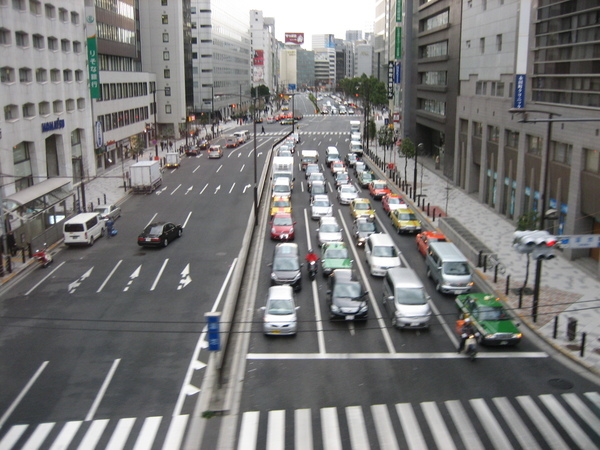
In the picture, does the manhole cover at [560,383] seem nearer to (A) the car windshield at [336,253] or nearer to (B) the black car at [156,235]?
(A) the car windshield at [336,253]

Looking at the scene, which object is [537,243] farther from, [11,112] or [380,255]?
[11,112]

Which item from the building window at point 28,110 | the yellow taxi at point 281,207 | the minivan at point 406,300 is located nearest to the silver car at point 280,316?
the minivan at point 406,300

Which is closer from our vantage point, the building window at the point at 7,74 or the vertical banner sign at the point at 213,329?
the vertical banner sign at the point at 213,329

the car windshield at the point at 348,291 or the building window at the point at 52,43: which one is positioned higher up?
the building window at the point at 52,43

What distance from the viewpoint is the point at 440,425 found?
16.4 metres

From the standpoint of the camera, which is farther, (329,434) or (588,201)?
(588,201)

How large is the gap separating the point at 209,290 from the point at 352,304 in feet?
25.1

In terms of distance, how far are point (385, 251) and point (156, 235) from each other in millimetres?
13752

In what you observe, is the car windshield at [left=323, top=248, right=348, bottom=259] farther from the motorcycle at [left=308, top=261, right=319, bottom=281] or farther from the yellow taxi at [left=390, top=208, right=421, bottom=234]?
the yellow taxi at [left=390, top=208, right=421, bottom=234]

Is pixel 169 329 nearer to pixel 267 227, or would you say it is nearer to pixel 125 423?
pixel 125 423

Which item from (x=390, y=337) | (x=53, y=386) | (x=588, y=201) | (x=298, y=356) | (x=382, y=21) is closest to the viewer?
(x=53, y=386)

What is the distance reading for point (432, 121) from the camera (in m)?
67.2

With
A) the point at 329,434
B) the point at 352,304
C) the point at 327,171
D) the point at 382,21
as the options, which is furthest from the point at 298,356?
the point at 382,21

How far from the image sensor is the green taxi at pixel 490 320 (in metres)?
21.7
